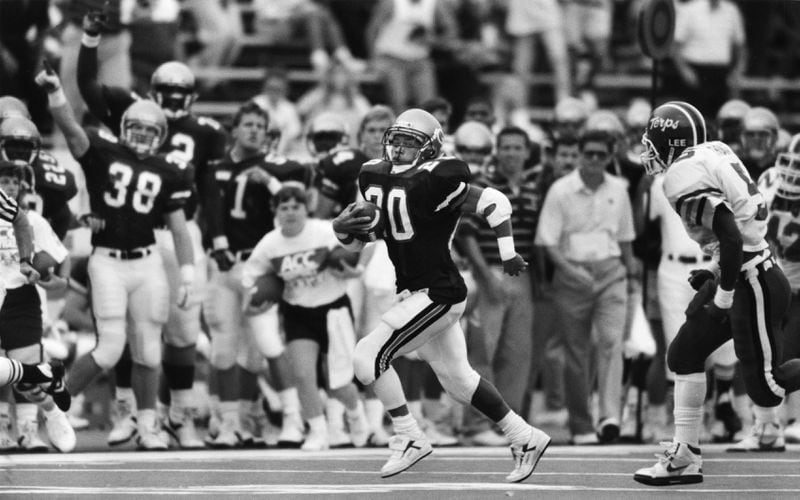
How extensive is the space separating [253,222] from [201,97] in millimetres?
4640

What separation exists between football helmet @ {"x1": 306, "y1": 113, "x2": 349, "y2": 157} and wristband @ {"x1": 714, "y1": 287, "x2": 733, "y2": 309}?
12.4 ft

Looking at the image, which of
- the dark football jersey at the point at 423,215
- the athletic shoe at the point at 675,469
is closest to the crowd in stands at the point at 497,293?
the athletic shoe at the point at 675,469

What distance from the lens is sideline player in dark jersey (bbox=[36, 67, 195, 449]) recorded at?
423 inches

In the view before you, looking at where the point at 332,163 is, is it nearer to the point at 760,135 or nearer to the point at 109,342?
the point at 109,342

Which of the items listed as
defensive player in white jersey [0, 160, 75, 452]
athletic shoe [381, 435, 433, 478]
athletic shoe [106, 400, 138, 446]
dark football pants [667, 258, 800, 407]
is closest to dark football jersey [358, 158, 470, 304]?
athletic shoe [381, 435, 433, 478]

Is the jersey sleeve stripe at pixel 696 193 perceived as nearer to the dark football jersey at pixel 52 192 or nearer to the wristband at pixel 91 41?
the dark football jersey at pixel 52 192

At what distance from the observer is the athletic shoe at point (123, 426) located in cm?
1098

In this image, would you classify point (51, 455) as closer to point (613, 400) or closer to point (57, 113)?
point (57, 113)

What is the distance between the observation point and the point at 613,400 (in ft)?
38.2

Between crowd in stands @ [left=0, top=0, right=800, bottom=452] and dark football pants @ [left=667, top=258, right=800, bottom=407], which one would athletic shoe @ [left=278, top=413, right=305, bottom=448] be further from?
dark football pants @ [left=667, top=258, right=800, bottom=407]

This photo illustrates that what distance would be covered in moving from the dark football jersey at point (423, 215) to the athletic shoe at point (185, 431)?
2.58m

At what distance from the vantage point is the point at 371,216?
8883 mm

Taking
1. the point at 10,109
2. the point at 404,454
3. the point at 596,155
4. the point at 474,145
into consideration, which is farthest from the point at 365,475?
the point at 10,109

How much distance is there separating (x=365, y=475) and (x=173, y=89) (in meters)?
3.33
